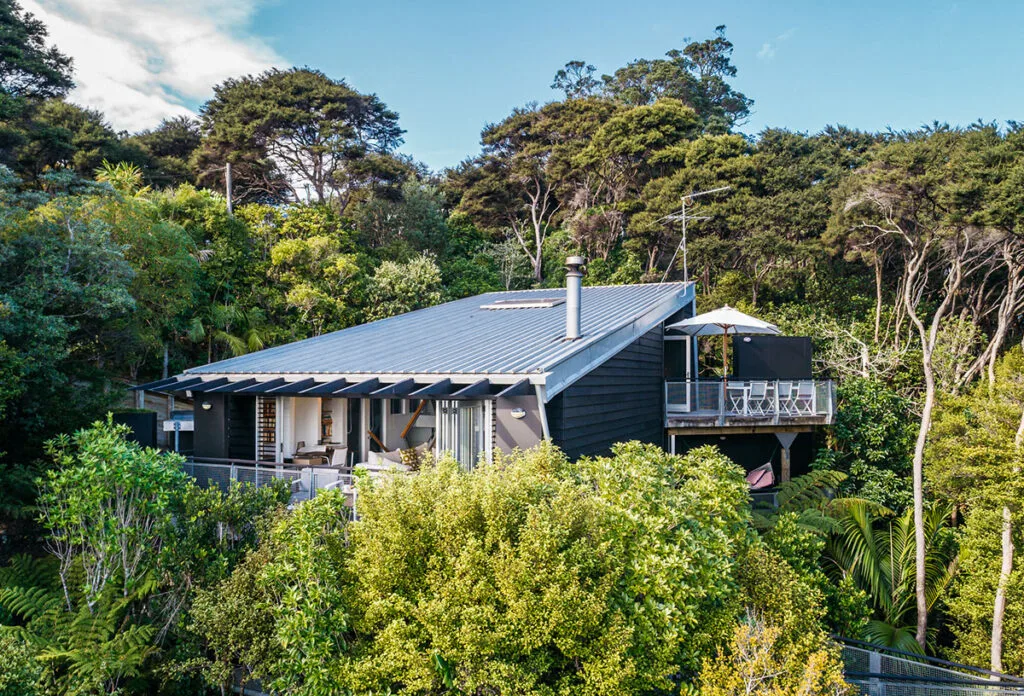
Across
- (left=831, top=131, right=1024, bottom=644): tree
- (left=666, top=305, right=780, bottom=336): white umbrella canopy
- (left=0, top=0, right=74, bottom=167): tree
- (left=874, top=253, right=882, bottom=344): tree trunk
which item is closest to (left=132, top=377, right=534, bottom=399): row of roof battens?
(left=666, top=305, right=780, bottom=336): white umbrella canopy

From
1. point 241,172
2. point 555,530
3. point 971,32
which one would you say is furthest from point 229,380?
point 971,32

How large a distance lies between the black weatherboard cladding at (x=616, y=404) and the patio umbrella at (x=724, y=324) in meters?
0.69

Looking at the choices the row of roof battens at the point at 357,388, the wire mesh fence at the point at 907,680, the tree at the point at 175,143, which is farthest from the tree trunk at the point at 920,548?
the tree at the point at 175,143

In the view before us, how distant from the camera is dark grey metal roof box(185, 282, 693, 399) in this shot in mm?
9586

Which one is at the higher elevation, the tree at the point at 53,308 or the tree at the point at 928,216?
the tree at the point at 928,216

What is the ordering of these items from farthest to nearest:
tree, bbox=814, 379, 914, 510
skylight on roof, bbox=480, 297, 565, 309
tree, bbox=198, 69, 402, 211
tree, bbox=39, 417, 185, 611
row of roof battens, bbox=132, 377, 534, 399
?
tree, bbox=198, 69, 402, 211
tree, bbox=814, 379, 914, 510
skylight on roof, bbox=480, 297, 565, 309
row of roof battens, bbox=132, 377, 534, 399
tree, bbox=39, 417, 185, 611

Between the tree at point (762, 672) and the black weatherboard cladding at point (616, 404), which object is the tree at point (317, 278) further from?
the tree at point (762, 672)

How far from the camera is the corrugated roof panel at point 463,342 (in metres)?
9.62

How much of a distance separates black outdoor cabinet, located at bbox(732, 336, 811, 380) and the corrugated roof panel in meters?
2.14

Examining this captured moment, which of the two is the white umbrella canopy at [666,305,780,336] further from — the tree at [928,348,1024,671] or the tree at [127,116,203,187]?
the tree at [127,116,203,187]

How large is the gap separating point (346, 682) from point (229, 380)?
781 cm

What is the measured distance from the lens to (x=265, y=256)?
902 inches

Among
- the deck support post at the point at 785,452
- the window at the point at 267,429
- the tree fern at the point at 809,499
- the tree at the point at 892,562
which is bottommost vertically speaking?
the tree at the point at 892,562

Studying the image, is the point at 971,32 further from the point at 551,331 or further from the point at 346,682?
the point at 346,682
